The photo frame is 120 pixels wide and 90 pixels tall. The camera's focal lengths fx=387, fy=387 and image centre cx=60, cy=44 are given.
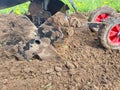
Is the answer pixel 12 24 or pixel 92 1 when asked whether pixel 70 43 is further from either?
pixel 92 1

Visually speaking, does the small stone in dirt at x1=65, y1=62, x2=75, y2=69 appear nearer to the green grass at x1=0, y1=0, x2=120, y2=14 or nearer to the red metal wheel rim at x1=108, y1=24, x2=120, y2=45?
the red metal wheel rim at x1=108, y1=24, x2=120, y2=45

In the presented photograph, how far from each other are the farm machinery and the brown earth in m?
0.16

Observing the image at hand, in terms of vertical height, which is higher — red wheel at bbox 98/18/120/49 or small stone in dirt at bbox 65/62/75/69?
red wheel at bbox 98/18/120/49

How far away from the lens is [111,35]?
657cm

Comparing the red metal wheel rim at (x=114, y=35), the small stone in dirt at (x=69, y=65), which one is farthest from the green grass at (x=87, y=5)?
the small stone in dirt at (x=69, y=65)

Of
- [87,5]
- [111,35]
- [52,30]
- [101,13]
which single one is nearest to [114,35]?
[111,35]

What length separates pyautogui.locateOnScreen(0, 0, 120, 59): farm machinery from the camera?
236 inches

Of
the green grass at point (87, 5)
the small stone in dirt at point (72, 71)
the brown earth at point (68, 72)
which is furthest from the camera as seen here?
the green grass at point (87, 5)

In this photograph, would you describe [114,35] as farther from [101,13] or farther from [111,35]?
[101,13]

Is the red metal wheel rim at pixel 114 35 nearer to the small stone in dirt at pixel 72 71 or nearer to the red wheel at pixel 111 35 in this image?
the red wheel at pixel 111 35

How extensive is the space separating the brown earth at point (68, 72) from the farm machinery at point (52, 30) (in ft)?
0.52

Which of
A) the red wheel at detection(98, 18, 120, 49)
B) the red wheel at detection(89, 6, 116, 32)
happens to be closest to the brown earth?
the red wheel at detection(98, 18, 120, 49)

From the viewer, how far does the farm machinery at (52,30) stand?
599cm

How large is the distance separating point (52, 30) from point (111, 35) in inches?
40.6
